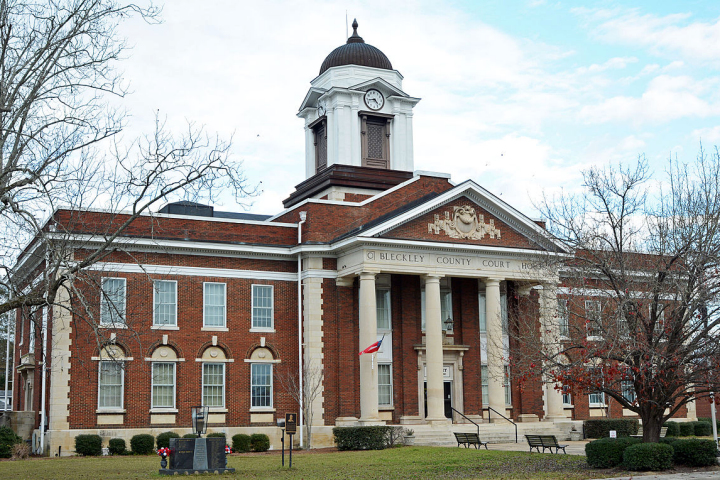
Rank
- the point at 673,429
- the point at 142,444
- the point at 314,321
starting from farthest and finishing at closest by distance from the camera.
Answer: the point at 673,429, the point at 314,321, the point at 142,444

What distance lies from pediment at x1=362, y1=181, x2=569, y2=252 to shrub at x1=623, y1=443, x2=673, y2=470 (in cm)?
1573

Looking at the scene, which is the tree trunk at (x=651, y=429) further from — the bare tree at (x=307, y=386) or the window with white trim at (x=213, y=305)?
the window with white trim at (x=213, y=305)

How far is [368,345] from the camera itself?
3684 centimetres

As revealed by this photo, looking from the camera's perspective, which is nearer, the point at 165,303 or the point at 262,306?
the point at 165,303

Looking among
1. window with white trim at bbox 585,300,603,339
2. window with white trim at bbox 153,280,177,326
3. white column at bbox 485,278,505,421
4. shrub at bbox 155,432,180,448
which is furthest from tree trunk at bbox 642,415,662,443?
window with white trim at bbox 153,280,177,326

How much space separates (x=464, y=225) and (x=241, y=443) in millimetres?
14107

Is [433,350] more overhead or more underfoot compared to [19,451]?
more overhead

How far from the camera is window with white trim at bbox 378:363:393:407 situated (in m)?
39.4

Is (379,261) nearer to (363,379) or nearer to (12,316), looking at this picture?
(363,379)

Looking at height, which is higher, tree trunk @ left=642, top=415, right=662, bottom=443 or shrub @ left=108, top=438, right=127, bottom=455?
tree trunk @ left=642, top=415, right=662, bottom=443

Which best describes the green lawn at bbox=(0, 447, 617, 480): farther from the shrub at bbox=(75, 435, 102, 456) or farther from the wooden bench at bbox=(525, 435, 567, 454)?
the shrub at bbox=(75, 435, 102, 456)

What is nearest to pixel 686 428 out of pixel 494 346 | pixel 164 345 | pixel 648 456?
pixel 494 346

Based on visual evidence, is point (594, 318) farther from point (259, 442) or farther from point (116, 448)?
point (116, 448)

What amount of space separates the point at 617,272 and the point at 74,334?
21.7 metres
